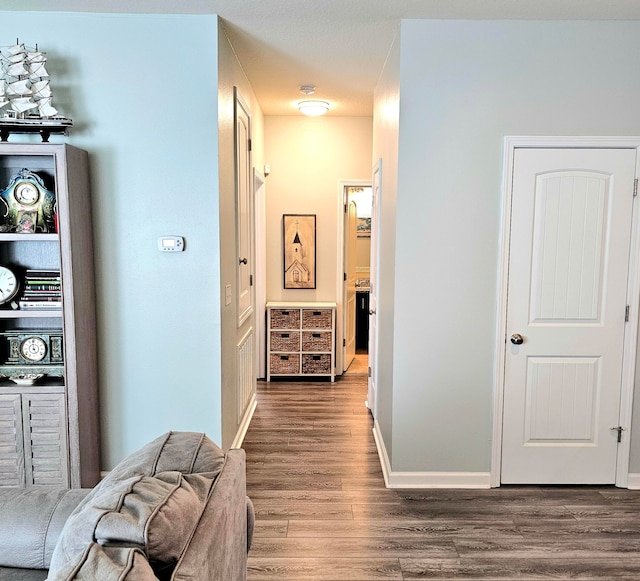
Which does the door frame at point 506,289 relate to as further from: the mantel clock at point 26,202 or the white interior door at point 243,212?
the mantel clock at point 26,202

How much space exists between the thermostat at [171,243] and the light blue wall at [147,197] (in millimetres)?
40

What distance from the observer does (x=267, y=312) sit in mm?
5289

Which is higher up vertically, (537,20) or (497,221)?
(537,20)

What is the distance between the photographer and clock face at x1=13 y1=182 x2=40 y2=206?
2719mm

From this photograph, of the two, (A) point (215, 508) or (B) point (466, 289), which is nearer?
(A) point (215, 508)

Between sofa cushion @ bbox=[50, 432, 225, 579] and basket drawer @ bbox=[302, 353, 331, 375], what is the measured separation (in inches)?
154

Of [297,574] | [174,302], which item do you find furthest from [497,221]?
[297,574]

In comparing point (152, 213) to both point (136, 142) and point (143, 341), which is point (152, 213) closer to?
point (136, 142)

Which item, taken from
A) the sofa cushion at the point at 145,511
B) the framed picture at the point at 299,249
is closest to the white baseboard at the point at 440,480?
the sofa cushion at the point at 145,511

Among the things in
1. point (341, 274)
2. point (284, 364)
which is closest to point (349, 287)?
point (341, 274)

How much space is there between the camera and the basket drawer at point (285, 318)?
17.3 feet

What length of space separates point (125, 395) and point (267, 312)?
2.41 meters

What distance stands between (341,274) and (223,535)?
4.28 meters

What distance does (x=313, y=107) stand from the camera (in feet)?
15.4
